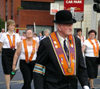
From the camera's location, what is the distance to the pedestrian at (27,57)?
A: 23.2 feet

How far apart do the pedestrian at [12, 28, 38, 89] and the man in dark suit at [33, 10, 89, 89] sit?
3.32 metres

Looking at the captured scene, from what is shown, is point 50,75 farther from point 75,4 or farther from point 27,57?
point 75,4

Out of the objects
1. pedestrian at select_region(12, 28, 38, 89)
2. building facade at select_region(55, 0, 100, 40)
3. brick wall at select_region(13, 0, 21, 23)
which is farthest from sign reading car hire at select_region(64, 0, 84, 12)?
brick wall at select_region(13, 0, 21, 23)

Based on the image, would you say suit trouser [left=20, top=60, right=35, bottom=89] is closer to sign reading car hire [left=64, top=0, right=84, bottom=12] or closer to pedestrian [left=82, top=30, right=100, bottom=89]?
pedestrian [left=82, top=30, right=100, bottom=89]

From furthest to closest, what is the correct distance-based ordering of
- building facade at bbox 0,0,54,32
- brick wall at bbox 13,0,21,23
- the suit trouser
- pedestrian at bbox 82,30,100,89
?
brick wall at bbox 13,0,21,23
building facade at bbox 0,0,54,32
pedestrian at bbox 82,30,100,89
the suit trouser

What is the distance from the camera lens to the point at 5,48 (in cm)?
828

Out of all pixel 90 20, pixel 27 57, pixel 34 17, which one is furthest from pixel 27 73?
pixel 34 17

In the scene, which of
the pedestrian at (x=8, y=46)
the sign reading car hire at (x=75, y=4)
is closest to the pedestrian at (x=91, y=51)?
the pedestrian at (x=8, y=46)

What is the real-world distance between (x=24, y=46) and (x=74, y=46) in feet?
11.7

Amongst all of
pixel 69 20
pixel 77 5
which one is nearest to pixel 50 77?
pixel 69 20

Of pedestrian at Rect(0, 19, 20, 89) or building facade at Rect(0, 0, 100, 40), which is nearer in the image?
pedestrian at Rect(0, 19, 20, 89)

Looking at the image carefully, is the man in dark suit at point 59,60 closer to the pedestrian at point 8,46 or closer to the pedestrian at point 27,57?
the pedestrian at point 27,57

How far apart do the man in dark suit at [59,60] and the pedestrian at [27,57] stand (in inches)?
131

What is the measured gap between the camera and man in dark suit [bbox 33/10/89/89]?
366 cm
